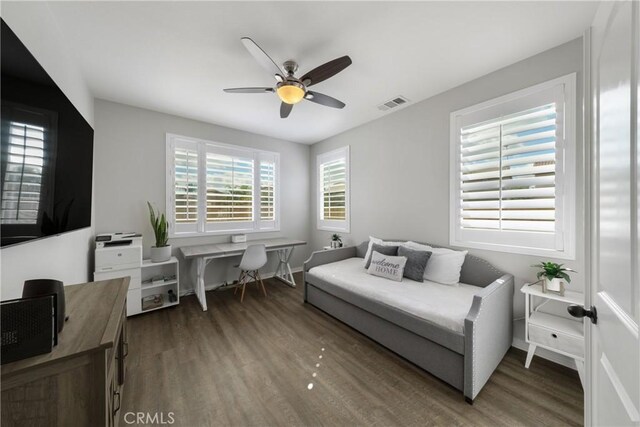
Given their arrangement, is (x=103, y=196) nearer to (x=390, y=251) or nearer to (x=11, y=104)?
(x=11, y=104)

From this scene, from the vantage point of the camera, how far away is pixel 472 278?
2.42 metres

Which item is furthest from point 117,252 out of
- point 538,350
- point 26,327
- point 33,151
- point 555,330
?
point 538,350

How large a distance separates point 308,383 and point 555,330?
1.95 metres

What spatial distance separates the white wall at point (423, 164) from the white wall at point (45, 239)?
10.2 ft

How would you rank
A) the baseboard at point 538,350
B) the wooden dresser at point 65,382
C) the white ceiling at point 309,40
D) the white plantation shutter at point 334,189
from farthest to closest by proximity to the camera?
the white plantation shutter at point 334,189 → the baseboard at point 538,350 → the white ceiling at point 309,40 → the wooden dresser at point 65,382

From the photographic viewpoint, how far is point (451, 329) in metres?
1.68

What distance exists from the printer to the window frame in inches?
115

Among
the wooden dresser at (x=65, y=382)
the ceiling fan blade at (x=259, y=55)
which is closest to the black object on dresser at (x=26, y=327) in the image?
the wooden dresser at (x=65, y=382)

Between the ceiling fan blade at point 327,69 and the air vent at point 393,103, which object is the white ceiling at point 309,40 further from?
the ceiling fan blade at point 327,69

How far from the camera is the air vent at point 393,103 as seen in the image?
9.34 feet

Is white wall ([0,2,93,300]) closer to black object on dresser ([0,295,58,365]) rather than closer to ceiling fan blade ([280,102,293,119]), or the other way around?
black object on dresser ([0,295,58,365])

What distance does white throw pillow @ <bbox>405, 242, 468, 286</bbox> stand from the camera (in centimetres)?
242

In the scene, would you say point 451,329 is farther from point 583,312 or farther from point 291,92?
point 291,92

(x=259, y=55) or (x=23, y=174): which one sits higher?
(x=259, y=55)
